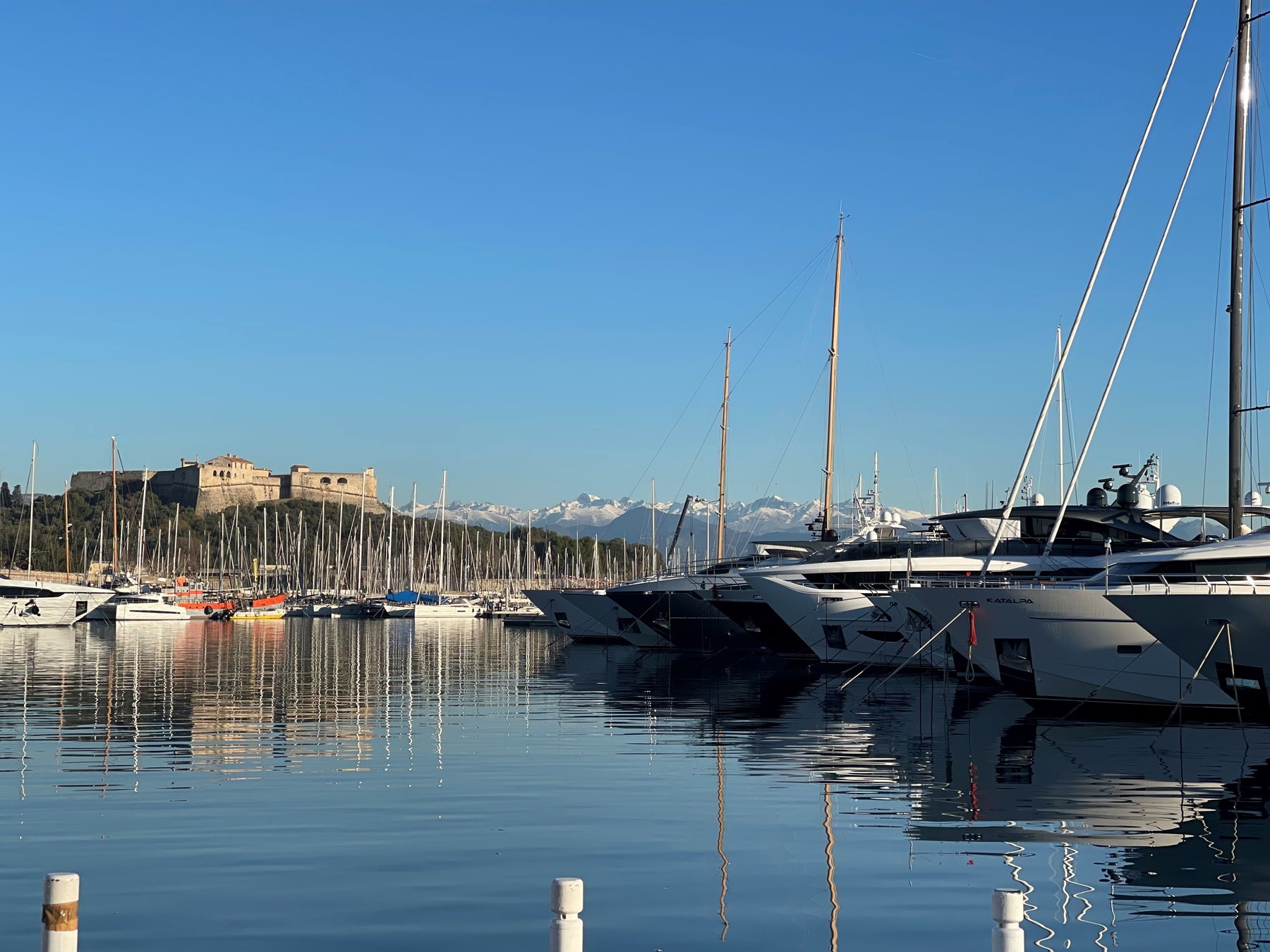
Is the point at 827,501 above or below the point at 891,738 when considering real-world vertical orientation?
above

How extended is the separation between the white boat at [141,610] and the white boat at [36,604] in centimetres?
1239

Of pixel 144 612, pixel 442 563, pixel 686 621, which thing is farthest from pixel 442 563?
pixel 686 621

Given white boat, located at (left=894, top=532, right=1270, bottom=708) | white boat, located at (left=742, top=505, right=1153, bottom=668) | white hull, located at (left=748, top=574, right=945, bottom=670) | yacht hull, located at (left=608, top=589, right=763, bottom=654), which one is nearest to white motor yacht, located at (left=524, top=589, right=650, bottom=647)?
yacht hull, located at (left=608, top=589, right=763, bottom=654)

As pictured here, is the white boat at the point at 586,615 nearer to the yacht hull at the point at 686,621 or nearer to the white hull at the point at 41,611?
the yacht hull at the point at 686,621

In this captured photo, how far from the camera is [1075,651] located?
29719mm

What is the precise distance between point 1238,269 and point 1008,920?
2868cm

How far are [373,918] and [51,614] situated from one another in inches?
3122

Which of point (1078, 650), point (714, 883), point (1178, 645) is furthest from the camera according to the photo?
point (1078, 650)

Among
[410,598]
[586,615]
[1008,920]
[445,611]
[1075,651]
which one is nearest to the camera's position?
[1008,920]

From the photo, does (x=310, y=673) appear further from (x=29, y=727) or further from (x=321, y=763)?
(x=321, y=763)

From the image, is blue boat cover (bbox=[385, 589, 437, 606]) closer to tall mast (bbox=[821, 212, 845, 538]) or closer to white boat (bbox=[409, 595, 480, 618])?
white boat (bbox=[409, 595, 480, 618])

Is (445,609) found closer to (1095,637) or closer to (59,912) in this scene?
(1095,637)

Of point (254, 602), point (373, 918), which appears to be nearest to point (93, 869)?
point (373, 918)

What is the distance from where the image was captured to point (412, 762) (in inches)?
890
